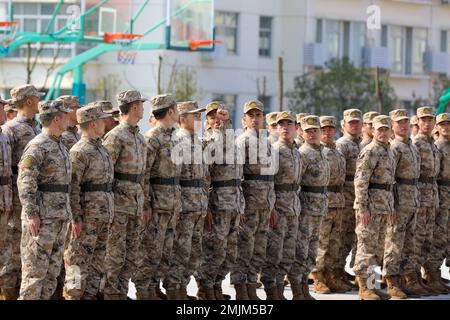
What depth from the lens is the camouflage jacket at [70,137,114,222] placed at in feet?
42.3

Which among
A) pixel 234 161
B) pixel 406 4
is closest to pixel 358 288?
pixel 234 161

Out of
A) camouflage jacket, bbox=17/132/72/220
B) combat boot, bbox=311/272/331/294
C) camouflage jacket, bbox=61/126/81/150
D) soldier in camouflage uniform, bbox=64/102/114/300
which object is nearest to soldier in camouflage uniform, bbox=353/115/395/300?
combat boot, bbox=311/272/331/294

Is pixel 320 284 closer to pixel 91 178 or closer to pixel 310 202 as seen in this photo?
pixel 310 202

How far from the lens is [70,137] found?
46.1 feet

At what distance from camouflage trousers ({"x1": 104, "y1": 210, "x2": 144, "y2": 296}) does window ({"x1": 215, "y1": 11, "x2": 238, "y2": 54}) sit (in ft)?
100

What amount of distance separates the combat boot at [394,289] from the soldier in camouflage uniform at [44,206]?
474 centimetres

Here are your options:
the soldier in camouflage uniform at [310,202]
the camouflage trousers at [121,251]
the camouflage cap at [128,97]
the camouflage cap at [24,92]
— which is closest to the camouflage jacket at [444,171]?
the soldier in camouflage uniform at [310,202]

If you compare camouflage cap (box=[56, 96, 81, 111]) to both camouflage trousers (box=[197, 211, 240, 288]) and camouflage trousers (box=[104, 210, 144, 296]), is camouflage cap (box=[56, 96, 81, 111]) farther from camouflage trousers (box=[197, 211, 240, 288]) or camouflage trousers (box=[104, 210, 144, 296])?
camouflage trousers (box=[197, 211, 240, 288])

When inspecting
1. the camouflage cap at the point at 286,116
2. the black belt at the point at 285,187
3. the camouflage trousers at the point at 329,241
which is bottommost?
the camouflage trousers at the point at 329,241

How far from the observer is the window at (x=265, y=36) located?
150 feet

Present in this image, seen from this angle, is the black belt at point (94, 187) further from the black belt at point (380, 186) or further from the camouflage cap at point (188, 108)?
the black belt at point (380, 186)

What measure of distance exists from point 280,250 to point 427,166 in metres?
2.62

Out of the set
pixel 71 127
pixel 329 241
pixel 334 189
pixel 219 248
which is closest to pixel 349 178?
pixel 334 189
